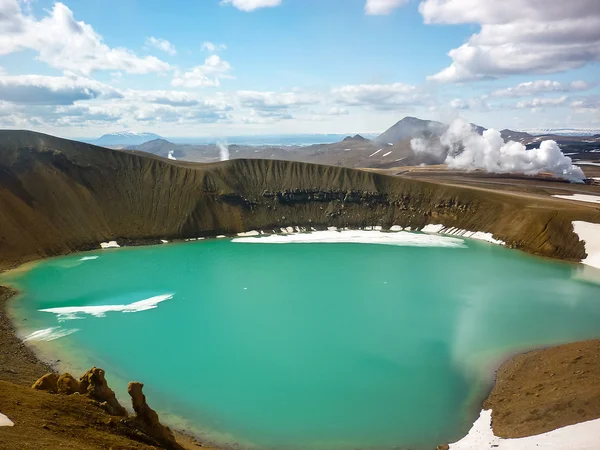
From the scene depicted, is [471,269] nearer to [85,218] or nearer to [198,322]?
[198,322]

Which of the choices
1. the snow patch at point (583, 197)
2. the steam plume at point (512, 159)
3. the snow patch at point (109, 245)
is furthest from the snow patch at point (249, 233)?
the steam plume at point (512, 159)

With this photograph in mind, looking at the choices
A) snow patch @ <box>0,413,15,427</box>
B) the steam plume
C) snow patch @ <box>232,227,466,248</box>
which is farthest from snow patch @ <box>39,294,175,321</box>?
the steam plume

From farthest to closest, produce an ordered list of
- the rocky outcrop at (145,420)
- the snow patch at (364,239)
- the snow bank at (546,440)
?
the snow patch at (364,239), the snow bank at (546,440), the rocky outcrop at (145,420)

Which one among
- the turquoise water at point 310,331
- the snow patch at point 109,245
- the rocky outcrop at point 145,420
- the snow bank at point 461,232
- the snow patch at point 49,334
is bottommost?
the snow bank at point 461,232

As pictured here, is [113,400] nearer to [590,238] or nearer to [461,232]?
[590,238]

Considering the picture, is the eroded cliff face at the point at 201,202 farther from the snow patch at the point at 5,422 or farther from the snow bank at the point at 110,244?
the snow patch at the point at 5,422

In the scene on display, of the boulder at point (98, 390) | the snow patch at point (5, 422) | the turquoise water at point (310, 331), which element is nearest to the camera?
the snow patch at point (5, 422)
